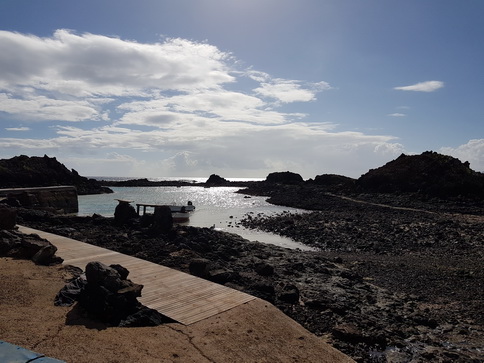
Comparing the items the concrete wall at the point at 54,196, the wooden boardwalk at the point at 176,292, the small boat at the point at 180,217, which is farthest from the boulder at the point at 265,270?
→ the concrete wall at the point at 54,196

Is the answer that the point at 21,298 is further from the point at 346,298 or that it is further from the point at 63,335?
the point at 346,298

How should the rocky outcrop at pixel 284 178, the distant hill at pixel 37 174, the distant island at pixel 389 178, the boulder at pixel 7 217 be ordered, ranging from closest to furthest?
the boulder at pixel 7 217 < the distant island at pixel 389 178 < the distant hill at pixel 37 174 < the rocky outcrop at pixel 284 178

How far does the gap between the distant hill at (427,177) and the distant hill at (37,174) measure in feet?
202

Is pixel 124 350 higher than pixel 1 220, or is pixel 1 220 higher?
pixel 1 220

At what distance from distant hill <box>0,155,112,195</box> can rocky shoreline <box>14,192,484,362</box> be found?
181 ft

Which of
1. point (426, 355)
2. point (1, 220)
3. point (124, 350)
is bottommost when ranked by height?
point (426, 355)

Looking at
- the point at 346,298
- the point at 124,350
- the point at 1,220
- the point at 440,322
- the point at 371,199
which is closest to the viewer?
the point at 124,350

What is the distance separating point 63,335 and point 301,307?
6.38m

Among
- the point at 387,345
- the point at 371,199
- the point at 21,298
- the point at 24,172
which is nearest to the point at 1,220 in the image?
the point at 21,298

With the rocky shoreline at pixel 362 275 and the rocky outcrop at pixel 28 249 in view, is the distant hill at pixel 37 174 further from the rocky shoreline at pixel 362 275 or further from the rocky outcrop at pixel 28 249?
the rocky outcrop at pixel 28 249

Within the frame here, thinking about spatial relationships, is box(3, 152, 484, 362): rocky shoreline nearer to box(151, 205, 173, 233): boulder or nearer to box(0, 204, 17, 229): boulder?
box(151, 205, 173, 233): boulder

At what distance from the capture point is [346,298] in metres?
12.1

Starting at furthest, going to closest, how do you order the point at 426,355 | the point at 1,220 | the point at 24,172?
1. the point at 24,172
2. the point at 1,220
3. the point at 426,355

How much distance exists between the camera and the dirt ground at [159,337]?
255 inches
